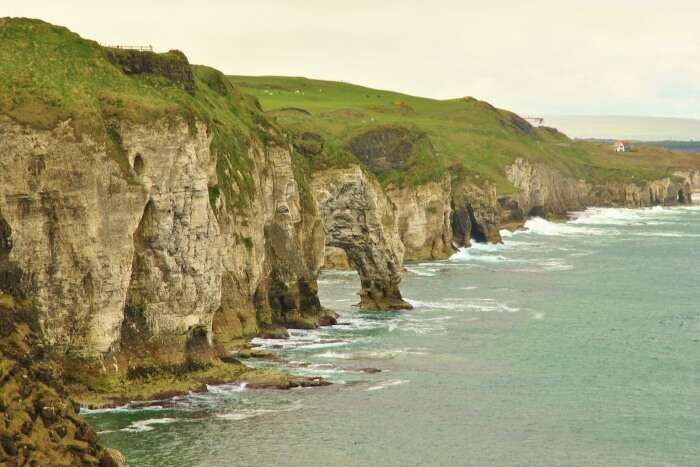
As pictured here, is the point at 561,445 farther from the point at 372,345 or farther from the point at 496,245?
the point at 496,245

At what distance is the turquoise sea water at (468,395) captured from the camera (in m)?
62.8

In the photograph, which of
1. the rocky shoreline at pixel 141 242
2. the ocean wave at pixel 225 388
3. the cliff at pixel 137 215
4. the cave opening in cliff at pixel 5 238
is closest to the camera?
the cave opening in cliff at pixel 5 238

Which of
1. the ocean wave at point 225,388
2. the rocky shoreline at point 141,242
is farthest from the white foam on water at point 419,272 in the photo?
the ocean wave at point 225,388

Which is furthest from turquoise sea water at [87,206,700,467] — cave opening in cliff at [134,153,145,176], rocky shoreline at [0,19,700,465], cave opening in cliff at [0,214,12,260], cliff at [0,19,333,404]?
cave opening in cliff at [134,153,145,176]

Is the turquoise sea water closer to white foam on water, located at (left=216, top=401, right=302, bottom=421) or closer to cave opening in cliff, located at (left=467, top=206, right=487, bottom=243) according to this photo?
white foam on water, located at (left=216, top=401, right=302, bottom=421)

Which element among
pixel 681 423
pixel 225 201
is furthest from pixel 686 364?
pixel 225 201

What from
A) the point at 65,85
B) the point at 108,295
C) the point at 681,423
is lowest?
the point at 681,423

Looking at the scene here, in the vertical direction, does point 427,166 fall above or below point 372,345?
above

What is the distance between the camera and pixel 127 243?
69.1 m

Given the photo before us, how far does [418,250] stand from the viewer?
15975 cm

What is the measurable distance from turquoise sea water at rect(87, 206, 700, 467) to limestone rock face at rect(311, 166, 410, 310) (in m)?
3.45

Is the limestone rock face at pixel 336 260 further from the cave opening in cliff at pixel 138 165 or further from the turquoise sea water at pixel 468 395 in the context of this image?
the cave opening in cliff at pixel 138 165

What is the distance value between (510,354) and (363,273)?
26.5 m

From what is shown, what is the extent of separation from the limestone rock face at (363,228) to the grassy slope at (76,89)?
27.7 m
